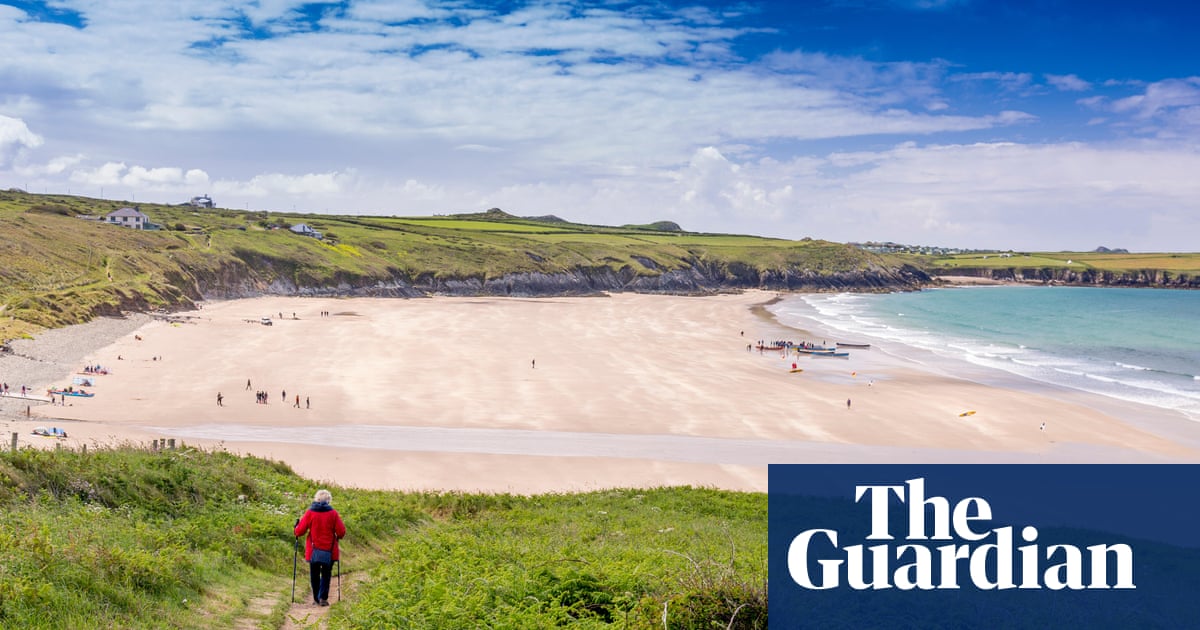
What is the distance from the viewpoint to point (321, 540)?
9.91m

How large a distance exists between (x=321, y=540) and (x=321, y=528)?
0.17m

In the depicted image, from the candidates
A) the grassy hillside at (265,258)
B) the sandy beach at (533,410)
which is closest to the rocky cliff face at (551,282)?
the grassy hillside at (265,258)

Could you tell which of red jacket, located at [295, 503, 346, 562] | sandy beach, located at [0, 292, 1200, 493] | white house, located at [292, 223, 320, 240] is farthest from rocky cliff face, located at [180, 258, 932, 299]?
red jacket, located at [295, 503, 346, 562]

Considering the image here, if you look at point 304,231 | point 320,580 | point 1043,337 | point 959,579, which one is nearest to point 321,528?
point 320,580

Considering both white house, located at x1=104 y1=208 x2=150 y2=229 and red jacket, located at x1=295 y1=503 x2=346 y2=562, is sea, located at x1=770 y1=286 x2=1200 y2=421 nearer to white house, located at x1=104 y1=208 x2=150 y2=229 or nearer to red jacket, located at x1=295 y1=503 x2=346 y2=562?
red jacket, located at x1=295 y1=503 x2=346 y2=562

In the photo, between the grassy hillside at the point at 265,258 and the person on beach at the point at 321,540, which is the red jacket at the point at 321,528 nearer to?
the person on beach at the point at 321,540

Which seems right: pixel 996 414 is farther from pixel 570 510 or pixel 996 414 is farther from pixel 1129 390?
pixel 570 510

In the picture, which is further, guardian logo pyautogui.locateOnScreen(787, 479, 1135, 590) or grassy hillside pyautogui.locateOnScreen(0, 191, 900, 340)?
grassy hillside pyautogui.locateOnScreen(0, 191, 900, 340)

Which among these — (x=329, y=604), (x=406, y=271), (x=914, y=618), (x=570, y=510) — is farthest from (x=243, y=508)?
(x=406, y=271)

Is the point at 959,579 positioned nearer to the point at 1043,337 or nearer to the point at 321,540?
the point at 321,540

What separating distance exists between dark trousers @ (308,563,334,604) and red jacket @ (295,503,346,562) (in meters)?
0.17

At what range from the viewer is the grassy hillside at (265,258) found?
6962 cm

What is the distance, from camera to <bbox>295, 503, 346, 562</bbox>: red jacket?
32.5ft

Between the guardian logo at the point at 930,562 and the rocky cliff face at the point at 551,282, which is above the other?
the rocky cliff face at the point at 551,282
